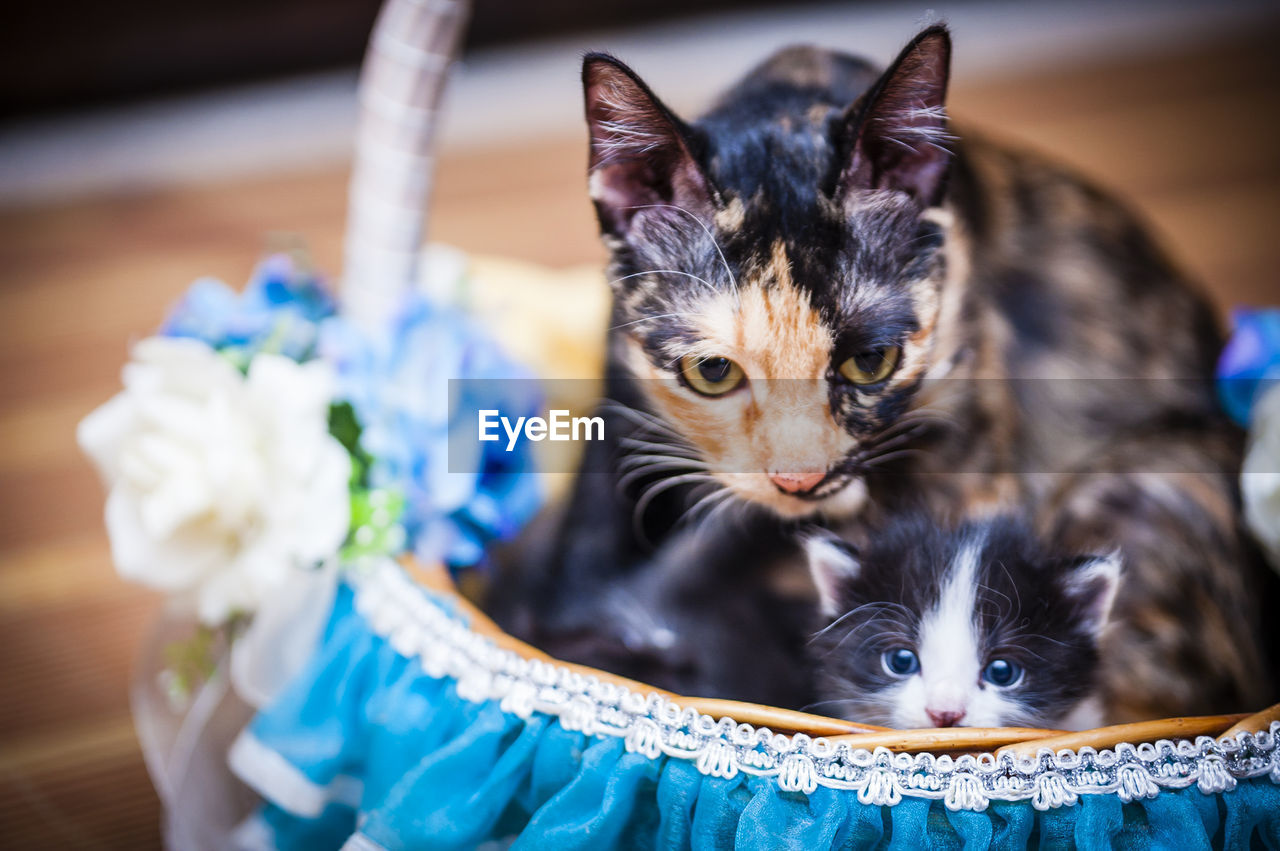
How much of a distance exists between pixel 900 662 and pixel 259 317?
0.57 metres

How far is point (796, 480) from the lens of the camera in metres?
0.51

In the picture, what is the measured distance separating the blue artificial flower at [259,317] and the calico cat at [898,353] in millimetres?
267

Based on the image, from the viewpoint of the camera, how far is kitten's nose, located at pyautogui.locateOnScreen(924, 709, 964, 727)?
500 millimetres

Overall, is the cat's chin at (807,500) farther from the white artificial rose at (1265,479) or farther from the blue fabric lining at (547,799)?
the white artificial rose at (1265,479)

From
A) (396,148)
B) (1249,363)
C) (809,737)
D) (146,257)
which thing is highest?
(396,148)

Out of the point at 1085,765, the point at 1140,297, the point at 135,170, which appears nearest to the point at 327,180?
the point at 135,170

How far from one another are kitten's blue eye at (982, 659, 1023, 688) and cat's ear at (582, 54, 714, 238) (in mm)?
300

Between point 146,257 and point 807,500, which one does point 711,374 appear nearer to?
point 807,500

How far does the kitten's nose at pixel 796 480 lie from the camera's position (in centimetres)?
51

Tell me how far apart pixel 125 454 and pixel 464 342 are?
0.26 metres

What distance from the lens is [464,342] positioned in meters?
0.75

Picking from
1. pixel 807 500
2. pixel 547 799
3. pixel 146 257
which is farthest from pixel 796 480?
pixel 146 257

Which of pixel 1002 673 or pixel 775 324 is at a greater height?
pixel 775 324

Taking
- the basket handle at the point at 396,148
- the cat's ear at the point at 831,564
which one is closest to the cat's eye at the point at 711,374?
the cat's ear at the point at 831,564
